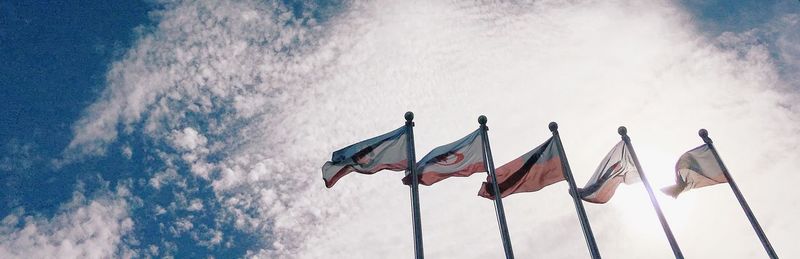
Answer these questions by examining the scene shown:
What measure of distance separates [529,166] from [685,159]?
6229mm

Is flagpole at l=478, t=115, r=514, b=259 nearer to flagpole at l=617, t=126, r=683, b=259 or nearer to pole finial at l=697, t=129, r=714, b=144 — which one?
flagpole at l=617, t=126, r=683, b=259

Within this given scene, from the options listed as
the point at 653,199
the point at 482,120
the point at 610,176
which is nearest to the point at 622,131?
the point at 610,176

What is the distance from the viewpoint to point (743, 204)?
16.2m

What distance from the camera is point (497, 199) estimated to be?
14.2 metres

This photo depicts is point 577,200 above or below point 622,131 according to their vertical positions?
below

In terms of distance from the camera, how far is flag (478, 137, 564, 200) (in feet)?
53.1

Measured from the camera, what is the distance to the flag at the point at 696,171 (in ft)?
57.2

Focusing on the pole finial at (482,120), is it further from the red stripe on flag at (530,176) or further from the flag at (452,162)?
the red stripe on flag at (530,176)

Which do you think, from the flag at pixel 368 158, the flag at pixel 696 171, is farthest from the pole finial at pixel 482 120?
the flag at pixel 696 171

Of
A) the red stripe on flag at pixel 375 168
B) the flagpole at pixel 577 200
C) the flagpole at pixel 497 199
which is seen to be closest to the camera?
the flagpole at pixel 497 199

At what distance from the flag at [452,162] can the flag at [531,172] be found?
3.34 ft

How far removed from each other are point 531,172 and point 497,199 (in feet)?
8.92

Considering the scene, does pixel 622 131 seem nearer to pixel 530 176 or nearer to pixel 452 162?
pixel 530 176

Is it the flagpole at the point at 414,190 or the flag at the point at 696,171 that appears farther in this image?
the flag at the point at 696,171
